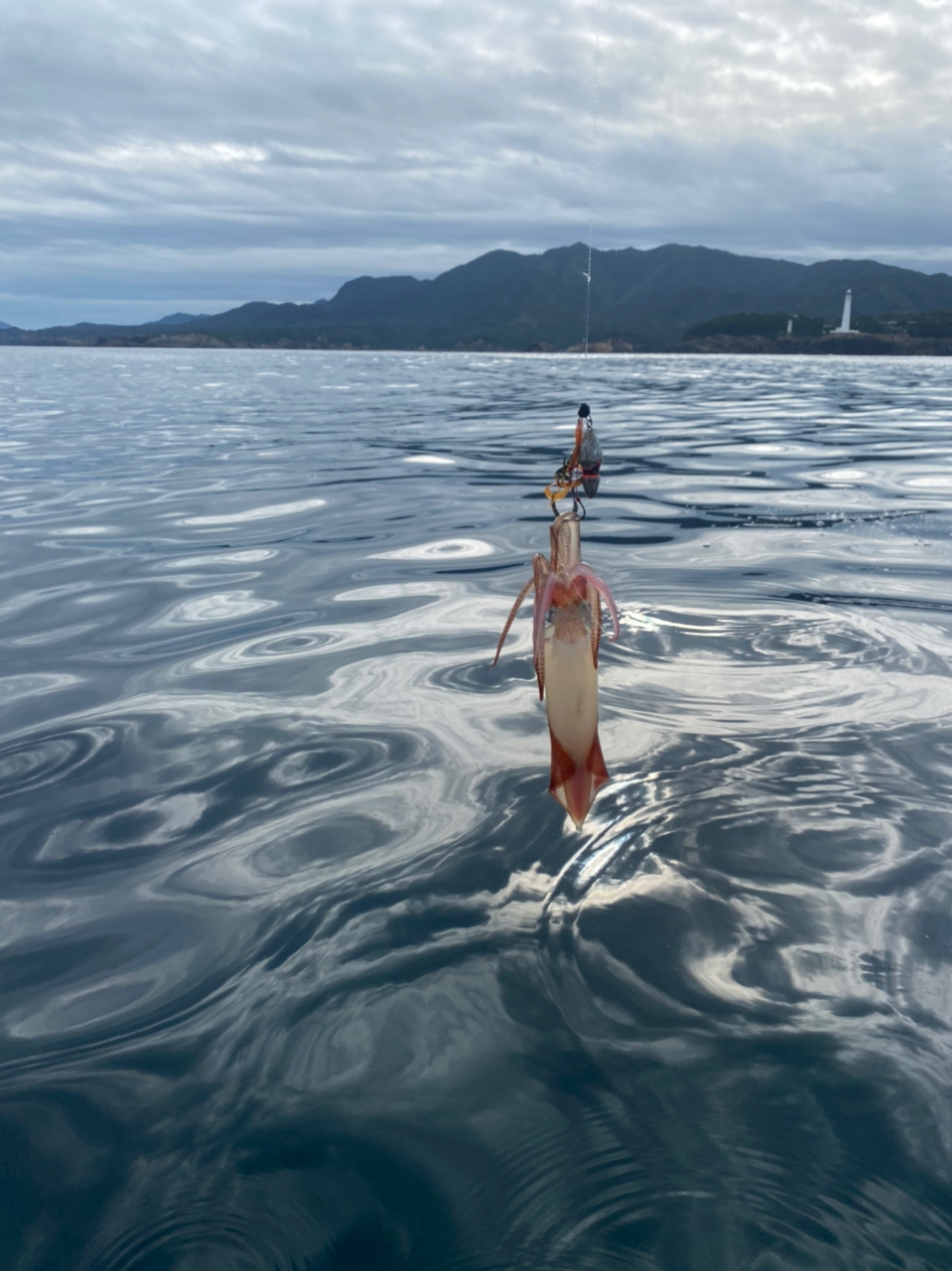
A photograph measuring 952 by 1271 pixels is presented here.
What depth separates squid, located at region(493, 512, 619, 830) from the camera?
1797 mm

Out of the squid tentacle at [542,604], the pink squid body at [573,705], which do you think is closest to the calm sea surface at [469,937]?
the pink squid body at [573,705]

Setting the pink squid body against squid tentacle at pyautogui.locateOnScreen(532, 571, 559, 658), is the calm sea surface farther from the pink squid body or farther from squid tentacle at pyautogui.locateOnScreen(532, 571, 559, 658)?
squid tentacle at pyautogui.locateOnScreen(532, 571, 559, 658)

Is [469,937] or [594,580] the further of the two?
[469,937]

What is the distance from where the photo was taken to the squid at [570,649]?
1.80 meters

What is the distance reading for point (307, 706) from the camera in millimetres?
4004

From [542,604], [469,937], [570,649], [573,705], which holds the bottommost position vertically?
[469,937]

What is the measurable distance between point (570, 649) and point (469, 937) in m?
0.90

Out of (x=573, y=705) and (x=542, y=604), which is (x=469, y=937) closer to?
(x=573, y=705)

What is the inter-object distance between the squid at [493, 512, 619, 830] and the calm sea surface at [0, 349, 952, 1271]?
1.58 ft

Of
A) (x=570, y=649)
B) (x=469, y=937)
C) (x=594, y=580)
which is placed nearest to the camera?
(x=594, y=580)

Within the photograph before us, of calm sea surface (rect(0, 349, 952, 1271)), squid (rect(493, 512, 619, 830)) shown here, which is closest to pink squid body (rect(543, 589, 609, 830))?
squid (rect(493, 512, 619, 830))

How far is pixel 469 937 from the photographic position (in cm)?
227

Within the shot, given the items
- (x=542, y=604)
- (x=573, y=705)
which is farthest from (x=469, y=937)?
(x=542, y=604)

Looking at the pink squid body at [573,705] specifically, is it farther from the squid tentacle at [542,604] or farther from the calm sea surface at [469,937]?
the calm sea surface at [469,937]
